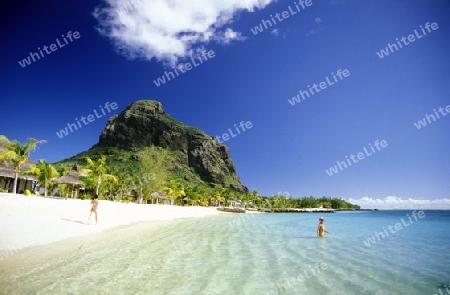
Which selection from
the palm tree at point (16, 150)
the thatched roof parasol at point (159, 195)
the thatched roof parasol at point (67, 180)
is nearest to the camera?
the palm tree at point (16, 150)

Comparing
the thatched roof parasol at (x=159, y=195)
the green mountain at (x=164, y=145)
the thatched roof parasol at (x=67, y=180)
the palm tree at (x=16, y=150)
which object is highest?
the green mountain at (x=164, y=145)

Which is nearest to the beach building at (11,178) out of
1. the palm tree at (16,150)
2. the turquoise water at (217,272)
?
the palm tree at (16,150)

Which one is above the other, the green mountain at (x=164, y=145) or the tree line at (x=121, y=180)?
the green mountain at (x=164, y=145)

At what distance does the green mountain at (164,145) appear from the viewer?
13738 cm

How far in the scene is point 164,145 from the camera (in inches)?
6083

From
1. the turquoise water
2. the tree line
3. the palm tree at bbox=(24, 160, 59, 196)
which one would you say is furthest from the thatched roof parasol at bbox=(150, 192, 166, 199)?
the turquoise water

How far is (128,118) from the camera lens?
154m

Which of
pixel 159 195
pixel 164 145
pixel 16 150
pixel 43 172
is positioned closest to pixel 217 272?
pixel 16 150

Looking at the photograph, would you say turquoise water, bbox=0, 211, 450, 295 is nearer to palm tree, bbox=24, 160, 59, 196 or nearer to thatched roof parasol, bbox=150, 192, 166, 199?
palm tree, bbox=24, 160, 59, 196

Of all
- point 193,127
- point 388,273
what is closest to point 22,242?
point 388,273

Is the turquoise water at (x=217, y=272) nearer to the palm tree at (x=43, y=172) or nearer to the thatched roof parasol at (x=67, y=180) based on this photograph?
the palm tree at (x=43, y=172)

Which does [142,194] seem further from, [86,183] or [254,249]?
[254,249]

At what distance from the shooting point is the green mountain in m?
137

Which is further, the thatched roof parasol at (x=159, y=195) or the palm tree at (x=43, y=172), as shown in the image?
the thatched roof parasol at (x=159, y=195)
